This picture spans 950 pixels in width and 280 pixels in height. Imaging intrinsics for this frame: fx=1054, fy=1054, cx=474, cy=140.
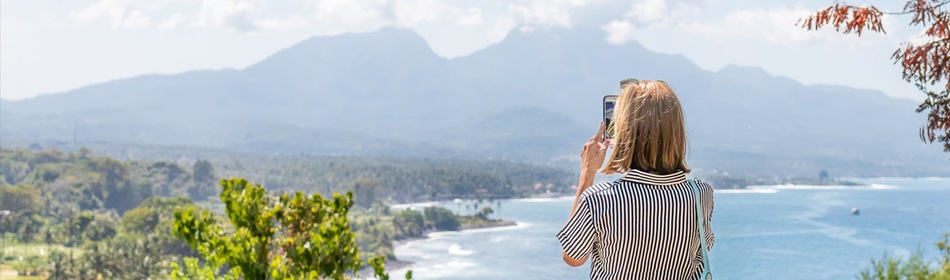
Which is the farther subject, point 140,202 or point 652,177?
point 140,202

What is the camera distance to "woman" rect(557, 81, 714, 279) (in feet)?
4.27

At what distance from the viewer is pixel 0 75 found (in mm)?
107000

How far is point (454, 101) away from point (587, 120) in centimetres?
2730

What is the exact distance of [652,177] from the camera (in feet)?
4.34

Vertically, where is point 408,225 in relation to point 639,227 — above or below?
below

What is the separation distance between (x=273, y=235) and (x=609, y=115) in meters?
1.01

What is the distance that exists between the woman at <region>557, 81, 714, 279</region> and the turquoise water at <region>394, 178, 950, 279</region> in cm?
3618

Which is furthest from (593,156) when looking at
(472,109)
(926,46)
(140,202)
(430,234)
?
(472,109)

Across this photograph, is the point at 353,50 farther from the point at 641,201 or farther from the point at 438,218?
the point at 641,201

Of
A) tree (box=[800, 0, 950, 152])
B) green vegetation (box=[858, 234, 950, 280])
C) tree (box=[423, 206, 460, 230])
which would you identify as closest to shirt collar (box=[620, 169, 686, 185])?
tree (box=[800, 0, 950, 152])

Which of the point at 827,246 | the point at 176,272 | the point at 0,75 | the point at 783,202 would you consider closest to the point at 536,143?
the point at 783,202

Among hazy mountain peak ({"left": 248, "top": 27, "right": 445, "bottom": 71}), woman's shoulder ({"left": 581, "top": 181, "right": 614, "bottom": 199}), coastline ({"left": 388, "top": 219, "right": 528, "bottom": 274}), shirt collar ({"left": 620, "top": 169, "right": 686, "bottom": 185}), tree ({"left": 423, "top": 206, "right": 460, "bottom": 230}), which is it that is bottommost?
coastline ({"left": 388, "top": 219, "right": 528, "bottom": 274})

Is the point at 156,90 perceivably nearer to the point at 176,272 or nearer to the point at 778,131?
the point at 778,131

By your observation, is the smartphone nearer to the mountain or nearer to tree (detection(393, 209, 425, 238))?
tree (detection(393, 209, 425, 238))
